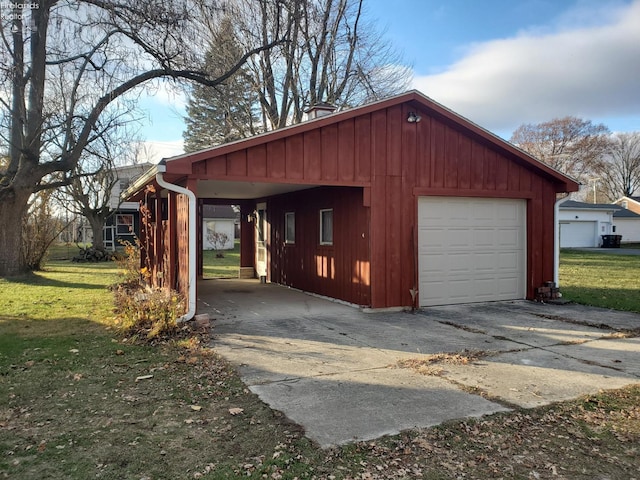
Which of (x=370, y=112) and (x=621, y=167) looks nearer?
(x=370, y=112)

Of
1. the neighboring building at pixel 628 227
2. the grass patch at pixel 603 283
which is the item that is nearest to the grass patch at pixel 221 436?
the grass patch at pixel 603 283

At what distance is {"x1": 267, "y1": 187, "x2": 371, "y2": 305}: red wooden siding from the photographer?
30.2 feet

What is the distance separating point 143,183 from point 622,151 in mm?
54587

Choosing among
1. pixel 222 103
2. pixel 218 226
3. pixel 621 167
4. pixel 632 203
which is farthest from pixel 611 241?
pixel 222 103

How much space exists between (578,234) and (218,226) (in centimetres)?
2503

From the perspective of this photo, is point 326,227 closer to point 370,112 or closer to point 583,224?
point 370,112

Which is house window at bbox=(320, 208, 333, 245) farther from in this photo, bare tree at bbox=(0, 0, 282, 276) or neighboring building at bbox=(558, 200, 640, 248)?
neighboring building at bbox=(558, 200, 640, 248)

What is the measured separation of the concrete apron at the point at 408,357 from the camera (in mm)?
4066

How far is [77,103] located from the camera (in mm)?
13188

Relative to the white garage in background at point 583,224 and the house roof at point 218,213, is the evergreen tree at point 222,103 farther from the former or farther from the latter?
the white garage in background at point 583,224

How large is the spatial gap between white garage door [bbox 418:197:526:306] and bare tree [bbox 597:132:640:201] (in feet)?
141

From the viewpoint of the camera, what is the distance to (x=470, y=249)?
978 centimetres

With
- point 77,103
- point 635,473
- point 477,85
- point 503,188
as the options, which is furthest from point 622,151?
point 635,473

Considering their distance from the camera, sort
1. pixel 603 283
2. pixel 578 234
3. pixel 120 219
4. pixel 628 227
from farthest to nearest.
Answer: pixel 628 227 → pixel 578 234 → pixel 120 219 → pixel 603 283
